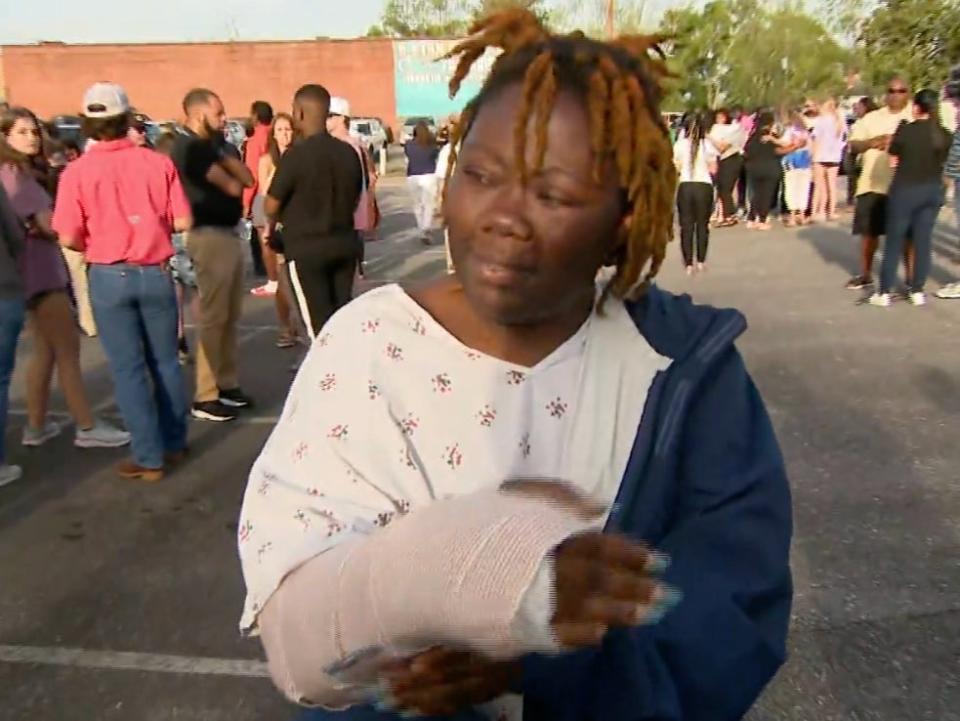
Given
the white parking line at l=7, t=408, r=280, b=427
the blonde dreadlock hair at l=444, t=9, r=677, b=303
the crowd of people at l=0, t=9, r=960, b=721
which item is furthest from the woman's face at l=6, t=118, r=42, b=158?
the blonde dreadlock hair at l=444, t=9, r=677, b=303

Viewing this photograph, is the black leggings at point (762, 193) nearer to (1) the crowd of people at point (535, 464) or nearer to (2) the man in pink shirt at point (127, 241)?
(2) the man in pink shirt at point (127, 241)

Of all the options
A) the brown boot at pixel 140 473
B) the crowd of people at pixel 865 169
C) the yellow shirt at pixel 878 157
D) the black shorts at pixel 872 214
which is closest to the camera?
the brown boot at pixel 140 473

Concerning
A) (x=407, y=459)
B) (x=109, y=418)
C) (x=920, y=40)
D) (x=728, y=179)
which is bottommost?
(x=109, y=418)

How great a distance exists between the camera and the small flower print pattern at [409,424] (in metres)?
1.29

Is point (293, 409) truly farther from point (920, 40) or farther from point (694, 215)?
point (920, 40)

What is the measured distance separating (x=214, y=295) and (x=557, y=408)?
5272 millimetres

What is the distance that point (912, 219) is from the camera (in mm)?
8719

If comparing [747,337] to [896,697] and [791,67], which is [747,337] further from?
[791,67]

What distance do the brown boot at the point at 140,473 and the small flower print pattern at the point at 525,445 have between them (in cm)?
432

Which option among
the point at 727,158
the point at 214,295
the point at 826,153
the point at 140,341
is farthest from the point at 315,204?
the point at 826,153

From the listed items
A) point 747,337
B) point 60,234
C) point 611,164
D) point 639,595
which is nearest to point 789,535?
point 639,595

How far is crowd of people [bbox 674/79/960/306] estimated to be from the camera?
28.0 feet

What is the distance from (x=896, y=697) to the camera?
3156 mm

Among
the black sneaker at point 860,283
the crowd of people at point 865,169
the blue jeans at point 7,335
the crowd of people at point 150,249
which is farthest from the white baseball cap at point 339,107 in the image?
the black sneaker at point 860,283
